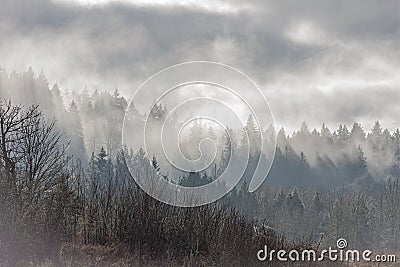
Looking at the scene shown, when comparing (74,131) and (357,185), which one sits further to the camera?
(357,185)

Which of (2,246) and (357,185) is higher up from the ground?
(357,185)

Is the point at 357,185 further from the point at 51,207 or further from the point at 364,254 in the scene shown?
the point at 51,207

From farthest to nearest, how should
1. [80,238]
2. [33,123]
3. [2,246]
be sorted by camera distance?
[33,123] → [80,238] → [2,246]

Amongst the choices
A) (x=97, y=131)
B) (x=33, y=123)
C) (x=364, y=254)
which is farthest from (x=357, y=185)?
(x=33, y=123)

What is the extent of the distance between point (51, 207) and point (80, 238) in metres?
3.52

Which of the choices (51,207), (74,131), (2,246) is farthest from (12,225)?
(74,131)

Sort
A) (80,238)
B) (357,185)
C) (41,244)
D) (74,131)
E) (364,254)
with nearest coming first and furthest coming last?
1. (41,244)
2. (80,238)
3. (364,254)
4. (74,131)
5. (357,185)

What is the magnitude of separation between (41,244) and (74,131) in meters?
92.3

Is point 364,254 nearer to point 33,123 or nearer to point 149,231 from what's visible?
point 149,231

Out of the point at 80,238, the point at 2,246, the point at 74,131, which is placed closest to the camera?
the point at 2,246

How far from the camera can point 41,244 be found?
14836 mm

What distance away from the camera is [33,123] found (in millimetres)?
20359

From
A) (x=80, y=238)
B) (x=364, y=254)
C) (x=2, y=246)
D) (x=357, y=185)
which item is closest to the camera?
(x=2, y=246)

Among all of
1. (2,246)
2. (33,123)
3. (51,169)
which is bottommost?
(2,246)
